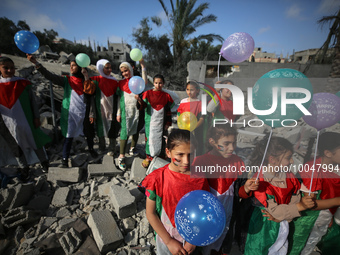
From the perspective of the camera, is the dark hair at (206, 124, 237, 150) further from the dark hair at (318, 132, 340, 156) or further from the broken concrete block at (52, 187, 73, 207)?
the broken concrete block at (52, 187, 73, 207)

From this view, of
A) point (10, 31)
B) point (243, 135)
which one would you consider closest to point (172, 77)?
point (243, 135)

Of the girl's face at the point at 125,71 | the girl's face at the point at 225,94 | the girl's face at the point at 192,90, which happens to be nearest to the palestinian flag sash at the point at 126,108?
the girl's face at the point at 125,71

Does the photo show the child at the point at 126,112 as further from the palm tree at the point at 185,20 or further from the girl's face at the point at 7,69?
the palm tree at the point at 185,20

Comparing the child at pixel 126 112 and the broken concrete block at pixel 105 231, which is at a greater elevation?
the child at pixel 126 112

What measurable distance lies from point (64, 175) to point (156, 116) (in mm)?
2080

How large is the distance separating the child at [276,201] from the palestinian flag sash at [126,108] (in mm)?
2788

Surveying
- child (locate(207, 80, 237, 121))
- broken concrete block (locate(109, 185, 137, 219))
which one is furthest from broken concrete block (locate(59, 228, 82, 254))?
child (locate(207, 80, 237, 121))

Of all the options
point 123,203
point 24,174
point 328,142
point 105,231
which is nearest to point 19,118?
point 24,174

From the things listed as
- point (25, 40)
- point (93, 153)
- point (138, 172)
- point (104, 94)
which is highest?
point (25, 40)

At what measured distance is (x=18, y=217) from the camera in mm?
2270

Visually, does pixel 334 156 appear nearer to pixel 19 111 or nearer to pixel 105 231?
pixel 105 231

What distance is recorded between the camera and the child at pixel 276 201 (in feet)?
4.94

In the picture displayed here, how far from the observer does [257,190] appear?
156 cm

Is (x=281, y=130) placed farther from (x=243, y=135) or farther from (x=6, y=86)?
(x=6, y=86)
